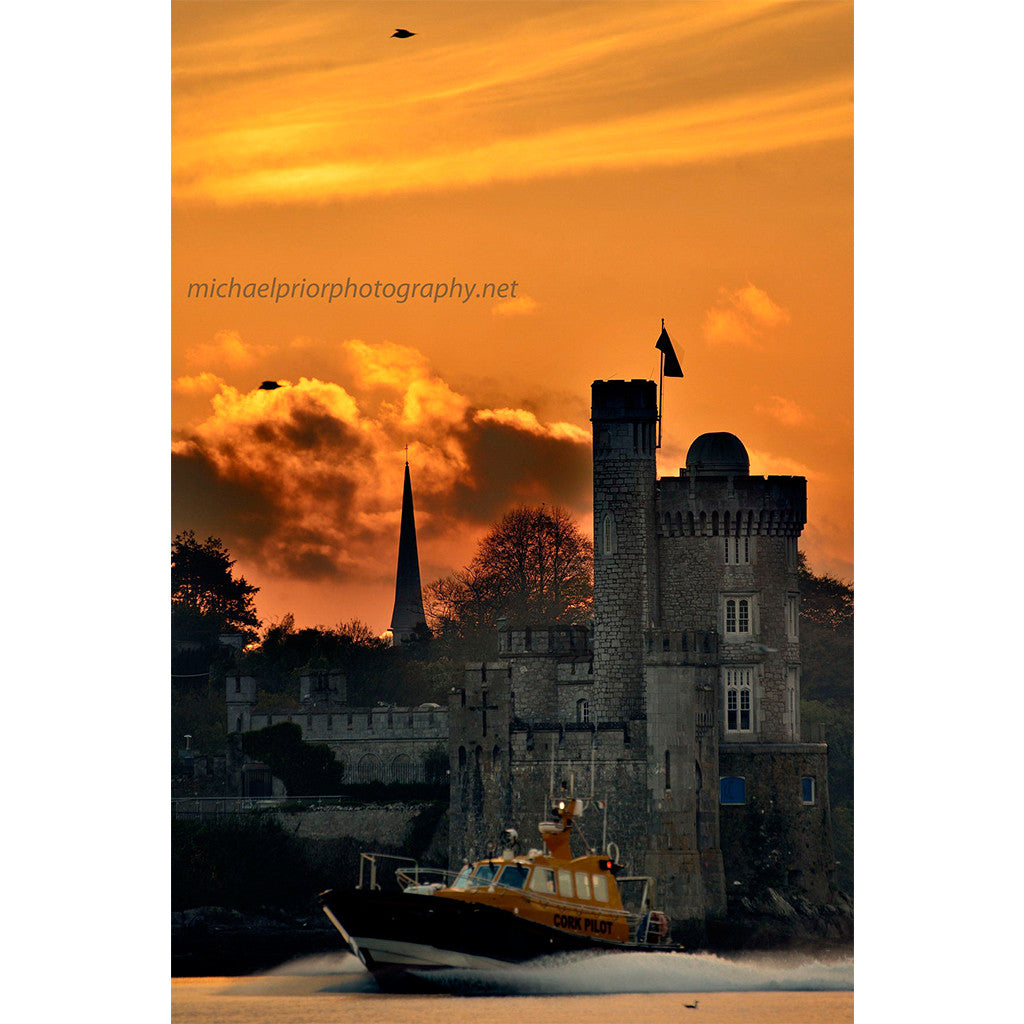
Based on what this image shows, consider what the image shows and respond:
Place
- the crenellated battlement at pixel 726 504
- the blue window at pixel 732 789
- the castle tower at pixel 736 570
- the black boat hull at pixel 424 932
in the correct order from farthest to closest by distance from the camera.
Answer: the crenellated battlement at pixel 726 504, the castle tower at pixel 736 570, the blue window at pixel 732 789, the black boat hull at pixel 424 932

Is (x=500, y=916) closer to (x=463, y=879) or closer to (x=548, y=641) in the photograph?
(x=463, y=879)

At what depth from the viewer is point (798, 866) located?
190 ft

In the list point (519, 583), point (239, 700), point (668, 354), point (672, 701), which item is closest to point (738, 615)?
point (672, 701)

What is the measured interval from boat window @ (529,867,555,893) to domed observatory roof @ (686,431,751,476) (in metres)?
12.4

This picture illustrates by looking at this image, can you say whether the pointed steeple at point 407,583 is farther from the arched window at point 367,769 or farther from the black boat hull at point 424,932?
the black boat hull at point 424,932

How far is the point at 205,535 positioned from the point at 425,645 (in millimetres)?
11008

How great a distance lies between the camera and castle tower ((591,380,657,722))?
58438mm

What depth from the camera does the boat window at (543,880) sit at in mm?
50656

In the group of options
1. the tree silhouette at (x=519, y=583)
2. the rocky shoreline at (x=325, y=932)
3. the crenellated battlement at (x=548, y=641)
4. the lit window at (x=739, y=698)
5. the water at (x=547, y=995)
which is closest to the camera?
the water at (x=547, y=995)

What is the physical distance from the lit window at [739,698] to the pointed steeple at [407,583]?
1008 centimetres

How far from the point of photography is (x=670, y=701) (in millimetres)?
57125

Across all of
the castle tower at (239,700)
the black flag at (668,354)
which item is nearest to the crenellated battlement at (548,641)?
the black flag at (668,354)
